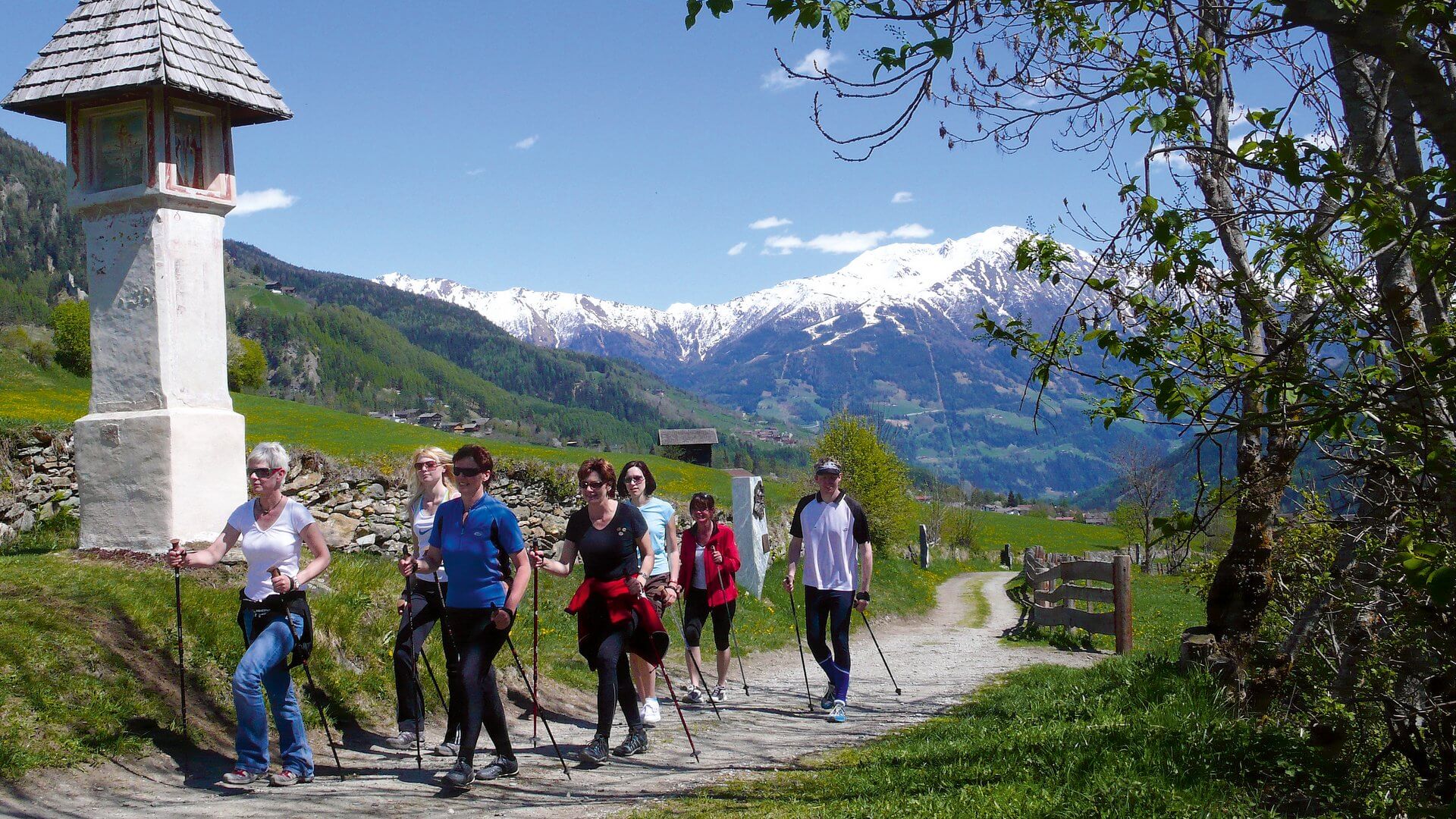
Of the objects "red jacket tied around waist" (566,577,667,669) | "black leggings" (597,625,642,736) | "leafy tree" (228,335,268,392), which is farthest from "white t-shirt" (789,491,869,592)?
"leafy tree" (228,335,268,392)

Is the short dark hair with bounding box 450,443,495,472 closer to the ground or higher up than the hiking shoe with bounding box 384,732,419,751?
higher up

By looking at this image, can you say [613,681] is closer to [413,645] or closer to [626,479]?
[413,645]

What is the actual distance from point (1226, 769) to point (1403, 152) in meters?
3.63

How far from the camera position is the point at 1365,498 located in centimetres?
636

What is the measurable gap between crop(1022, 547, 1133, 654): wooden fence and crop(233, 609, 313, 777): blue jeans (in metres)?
10.9

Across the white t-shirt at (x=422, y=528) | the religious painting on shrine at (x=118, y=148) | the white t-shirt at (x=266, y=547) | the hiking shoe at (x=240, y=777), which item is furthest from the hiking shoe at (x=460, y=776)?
the religious painting on shrine at (x=118, y=148)

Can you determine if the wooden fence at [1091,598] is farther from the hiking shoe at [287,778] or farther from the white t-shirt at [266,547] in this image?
the white t-shirt at [266,547]

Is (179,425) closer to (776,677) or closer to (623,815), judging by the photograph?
(623,815)

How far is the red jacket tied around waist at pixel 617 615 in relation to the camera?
795 cm

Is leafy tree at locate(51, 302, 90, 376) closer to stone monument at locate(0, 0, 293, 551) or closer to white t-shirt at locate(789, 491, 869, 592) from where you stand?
stone monument at locate(0, 0, 293, 551)

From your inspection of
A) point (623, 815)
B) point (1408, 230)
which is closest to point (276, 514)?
point (623, 815)

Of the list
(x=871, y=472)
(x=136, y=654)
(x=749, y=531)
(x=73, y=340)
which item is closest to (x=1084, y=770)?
→ (x=136, y=654)

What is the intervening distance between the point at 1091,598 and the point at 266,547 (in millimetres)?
13309

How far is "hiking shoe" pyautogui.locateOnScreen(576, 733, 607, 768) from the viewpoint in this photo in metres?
7.64
